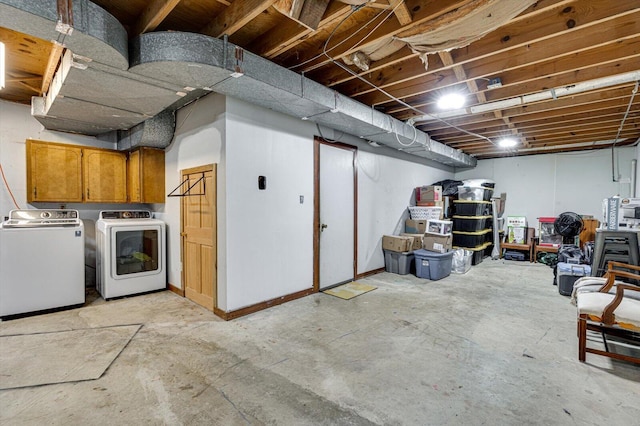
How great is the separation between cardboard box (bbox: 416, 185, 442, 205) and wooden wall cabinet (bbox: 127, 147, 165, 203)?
197 inches

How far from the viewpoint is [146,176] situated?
434cm

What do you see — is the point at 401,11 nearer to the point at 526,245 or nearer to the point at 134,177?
the point at 134,177

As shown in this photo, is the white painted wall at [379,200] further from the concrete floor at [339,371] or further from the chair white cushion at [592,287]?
the chair white cushion at [592,287]

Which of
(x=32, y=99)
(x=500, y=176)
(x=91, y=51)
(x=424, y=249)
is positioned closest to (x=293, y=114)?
(x=91, y=51)

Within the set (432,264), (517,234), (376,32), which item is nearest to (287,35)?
(376,32)

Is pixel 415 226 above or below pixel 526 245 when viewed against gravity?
above

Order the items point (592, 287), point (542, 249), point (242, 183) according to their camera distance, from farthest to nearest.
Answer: point (542, 249) < point (242, 183) < point (592, 287)

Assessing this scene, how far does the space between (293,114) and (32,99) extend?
10.6ft

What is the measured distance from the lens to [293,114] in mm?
3785

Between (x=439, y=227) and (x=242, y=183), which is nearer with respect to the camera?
(x=242, y=183)

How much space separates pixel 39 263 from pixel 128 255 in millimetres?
918

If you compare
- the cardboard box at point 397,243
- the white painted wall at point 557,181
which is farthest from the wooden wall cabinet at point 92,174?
the white painted wall at point 557,181

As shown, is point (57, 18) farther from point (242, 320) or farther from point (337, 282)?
point (337, 282)

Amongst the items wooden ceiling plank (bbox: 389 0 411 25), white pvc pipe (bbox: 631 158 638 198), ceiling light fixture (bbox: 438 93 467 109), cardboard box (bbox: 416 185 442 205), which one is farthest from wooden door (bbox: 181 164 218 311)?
white pvc pipe (bbox: 631 158 638 198)
